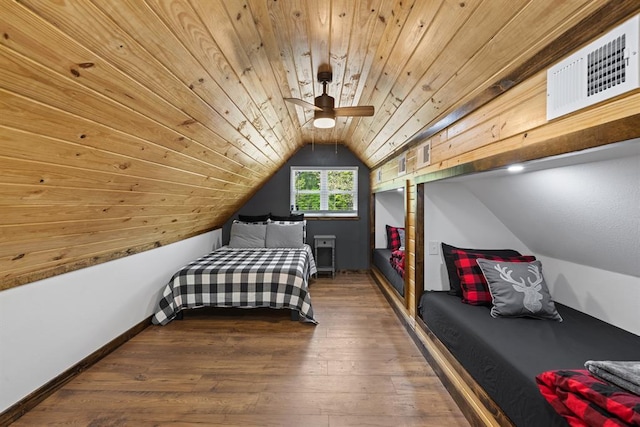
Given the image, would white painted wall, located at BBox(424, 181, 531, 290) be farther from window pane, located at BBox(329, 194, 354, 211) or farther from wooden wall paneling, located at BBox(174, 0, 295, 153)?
window pane, located at BBox(329, 194, 354, 211)

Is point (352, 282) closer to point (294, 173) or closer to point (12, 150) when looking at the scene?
point (294, 173)

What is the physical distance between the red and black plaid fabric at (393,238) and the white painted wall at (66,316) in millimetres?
3120

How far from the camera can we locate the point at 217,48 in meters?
1.39

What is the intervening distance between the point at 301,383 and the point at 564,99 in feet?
6.81

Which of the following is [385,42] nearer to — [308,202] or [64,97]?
[64,97]

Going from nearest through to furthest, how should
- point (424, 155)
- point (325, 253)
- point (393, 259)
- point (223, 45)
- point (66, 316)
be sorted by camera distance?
point (223, 45), point (66, 316), point (424, 155), point (393, 259), point (325, 253)

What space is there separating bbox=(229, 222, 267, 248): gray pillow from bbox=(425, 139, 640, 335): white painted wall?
271cm

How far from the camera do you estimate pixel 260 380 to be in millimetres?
2061

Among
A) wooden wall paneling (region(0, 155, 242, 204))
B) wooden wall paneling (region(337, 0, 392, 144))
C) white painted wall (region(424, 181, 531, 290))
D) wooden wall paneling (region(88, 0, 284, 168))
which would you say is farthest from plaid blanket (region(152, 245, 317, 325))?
wooden wall paneling (region(337, 0, 392, 144))

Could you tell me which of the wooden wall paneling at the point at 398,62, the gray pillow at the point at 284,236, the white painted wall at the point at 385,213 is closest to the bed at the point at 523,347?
the wooden wall paneling at the point at 398,62

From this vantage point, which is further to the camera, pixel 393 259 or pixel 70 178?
pixel 393 259

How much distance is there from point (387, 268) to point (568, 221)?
7.38 ft

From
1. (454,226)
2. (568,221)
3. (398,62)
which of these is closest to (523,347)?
(568,221)

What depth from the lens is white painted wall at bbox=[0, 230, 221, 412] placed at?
169 cm
